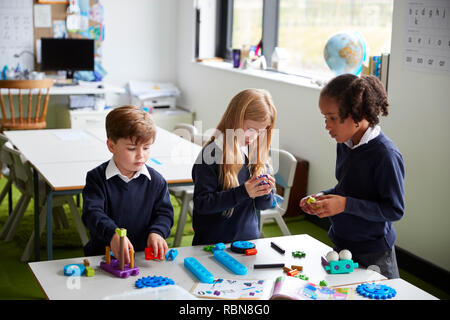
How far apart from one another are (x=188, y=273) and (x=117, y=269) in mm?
199

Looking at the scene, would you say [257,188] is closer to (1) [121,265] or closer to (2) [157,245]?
(2) [157,245]

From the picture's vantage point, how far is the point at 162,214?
1.92m

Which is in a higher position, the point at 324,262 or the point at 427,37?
the point at 427,37

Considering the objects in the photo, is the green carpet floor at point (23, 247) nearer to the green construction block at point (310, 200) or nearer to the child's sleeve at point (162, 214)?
the child's sleeve at point (162, 214)

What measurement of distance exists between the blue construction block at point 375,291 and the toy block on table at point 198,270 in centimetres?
40

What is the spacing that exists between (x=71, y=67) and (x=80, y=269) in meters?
4.38

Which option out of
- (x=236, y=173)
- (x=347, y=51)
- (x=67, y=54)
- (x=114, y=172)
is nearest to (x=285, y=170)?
(x=347, y=51)

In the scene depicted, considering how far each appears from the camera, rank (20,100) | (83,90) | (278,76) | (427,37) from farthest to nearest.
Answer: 1. (83,90)
2. (20,100)
3. (278,76)
4. (427,37)

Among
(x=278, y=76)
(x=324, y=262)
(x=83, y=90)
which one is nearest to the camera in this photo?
(x=324, y=262)

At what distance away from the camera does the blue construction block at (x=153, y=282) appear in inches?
59.9

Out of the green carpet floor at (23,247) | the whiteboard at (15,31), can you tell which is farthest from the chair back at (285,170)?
the whiteboard at (15,31)

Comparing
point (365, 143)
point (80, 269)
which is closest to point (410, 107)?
point (365, 143)

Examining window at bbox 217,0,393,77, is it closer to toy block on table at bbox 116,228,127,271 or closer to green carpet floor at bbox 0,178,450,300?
green carpet floor at bbox 0,178,450,300
